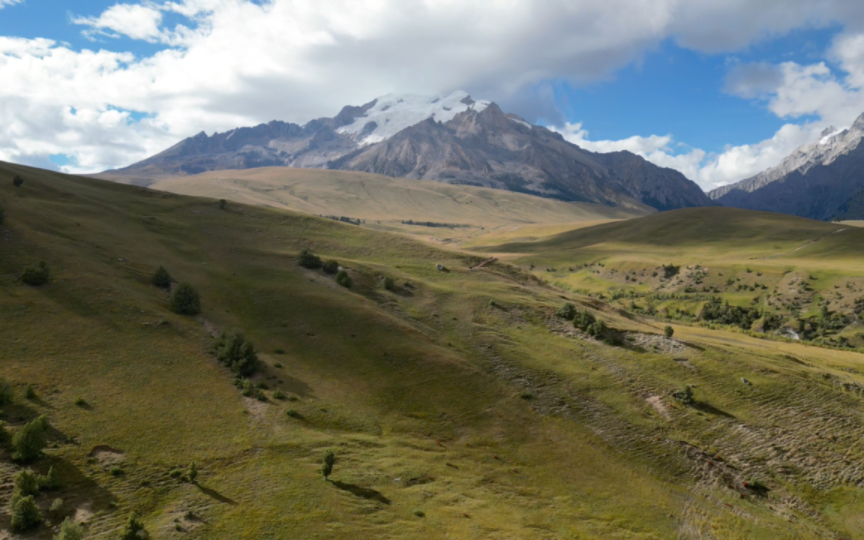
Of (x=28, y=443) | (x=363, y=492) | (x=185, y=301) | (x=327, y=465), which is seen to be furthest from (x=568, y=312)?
(x=28, y=443)

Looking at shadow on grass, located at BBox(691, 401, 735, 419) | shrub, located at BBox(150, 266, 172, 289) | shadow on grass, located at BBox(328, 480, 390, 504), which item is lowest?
shadow on grass, located at BBox(328, 480, 390, 504)

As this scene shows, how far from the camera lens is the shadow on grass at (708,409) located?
48.2m

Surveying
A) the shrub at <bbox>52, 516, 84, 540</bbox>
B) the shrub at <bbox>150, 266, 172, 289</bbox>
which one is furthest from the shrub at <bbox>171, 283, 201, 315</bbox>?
the shrub at <bbox>52, 516, 84, 540</bbox>

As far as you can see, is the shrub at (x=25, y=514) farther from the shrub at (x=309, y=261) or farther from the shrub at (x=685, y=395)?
the shrub at (x=309, y=261)

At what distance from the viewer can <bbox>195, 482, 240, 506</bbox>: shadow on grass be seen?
92.2 ft

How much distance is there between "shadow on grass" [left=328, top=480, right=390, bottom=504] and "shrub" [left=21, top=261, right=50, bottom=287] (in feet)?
124

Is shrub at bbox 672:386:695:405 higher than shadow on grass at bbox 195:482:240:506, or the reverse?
shrub at bbox 672:386:695:405

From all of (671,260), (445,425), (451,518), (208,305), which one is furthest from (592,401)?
(671,260)

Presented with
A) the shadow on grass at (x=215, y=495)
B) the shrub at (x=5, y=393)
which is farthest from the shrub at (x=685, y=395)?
the shrub at (x=5, y=393)

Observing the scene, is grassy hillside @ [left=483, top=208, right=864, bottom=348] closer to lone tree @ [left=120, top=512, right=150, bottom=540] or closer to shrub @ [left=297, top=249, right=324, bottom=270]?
shrub @ [left=297, top=249, right=324, bottom=270]

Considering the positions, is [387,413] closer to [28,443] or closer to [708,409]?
[28,443]

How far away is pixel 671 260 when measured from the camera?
180625mm

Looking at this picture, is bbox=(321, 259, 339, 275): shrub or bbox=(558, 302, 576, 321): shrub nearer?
bbox=(558, 302, 576, 321): shrub

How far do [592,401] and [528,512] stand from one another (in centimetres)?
1896
